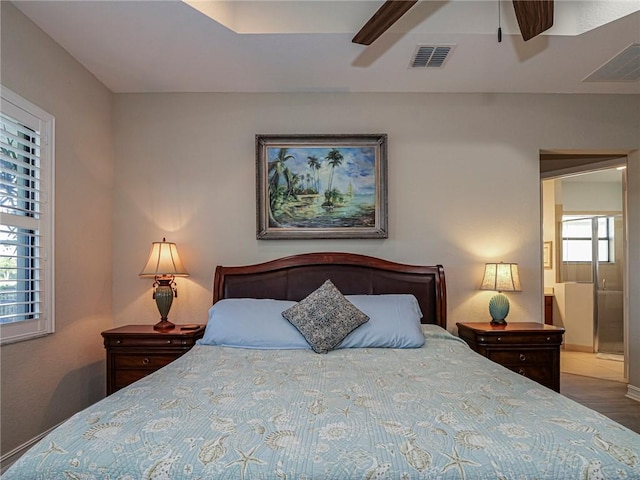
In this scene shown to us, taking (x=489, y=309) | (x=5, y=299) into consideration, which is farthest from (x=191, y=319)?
(x=489, y=309)

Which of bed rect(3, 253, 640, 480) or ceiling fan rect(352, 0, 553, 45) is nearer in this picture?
bed rect(3, 253, 640, 480)

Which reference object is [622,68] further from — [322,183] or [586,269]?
[586,269]

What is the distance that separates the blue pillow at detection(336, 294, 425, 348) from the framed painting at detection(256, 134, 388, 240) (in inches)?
30.8

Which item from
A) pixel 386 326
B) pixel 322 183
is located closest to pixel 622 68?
pixel 322 183

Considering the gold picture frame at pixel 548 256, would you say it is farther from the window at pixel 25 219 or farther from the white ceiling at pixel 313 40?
the window at pixel 25 219

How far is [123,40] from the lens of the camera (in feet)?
9.88

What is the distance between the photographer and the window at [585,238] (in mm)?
6363

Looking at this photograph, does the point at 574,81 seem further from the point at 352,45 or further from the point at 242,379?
the point at 242,379

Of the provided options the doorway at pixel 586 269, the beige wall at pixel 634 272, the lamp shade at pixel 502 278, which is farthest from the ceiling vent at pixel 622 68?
the doorway at pixel 586 269

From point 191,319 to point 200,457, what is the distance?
262 centimetres

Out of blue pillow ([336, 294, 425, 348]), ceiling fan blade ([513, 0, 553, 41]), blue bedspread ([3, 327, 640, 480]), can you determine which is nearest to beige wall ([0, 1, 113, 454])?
blue bedspread ([3, 327, 640, 480])

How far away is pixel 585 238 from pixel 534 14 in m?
5.40

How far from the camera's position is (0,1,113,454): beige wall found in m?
2.68

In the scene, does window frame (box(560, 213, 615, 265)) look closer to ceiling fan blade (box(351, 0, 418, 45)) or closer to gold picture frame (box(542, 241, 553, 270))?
gold picture frame (box(542, 241, 553, 270))
